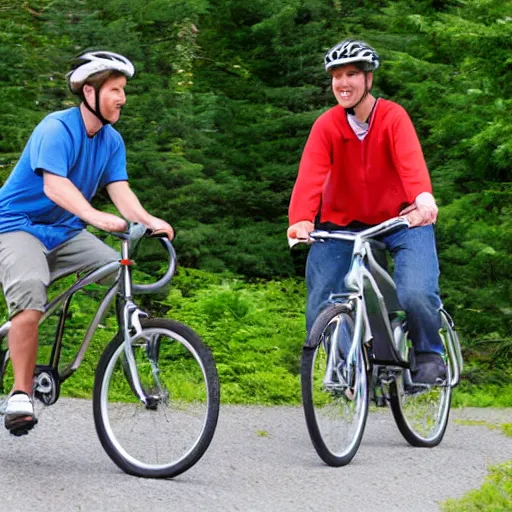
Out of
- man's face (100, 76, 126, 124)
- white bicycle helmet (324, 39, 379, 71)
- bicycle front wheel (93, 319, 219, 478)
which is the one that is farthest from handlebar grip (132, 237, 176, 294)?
white bicycle helmet (324, 39, 379, 71)

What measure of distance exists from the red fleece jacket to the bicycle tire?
847mm

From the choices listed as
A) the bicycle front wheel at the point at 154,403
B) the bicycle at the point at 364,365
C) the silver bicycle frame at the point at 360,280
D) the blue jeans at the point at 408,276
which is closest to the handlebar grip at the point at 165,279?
the bicycle front wheel at the point at 154,403

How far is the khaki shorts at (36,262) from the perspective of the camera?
5.10 metres

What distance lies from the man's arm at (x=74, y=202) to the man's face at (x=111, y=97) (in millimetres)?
370

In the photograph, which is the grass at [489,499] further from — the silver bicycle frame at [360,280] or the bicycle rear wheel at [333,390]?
the silver bicycle frame at [360,280]

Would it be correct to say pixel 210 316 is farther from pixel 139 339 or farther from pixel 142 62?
pixel 139 339

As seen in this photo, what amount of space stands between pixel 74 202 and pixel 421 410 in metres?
2.51

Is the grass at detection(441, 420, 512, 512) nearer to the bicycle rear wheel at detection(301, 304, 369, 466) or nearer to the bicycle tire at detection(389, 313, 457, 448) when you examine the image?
the bicycle rear wheel at detection(301, 304, 369, 466)

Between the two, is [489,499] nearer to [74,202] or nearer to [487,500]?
[487,500]

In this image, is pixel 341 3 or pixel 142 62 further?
pixel 341 3

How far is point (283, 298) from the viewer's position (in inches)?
524

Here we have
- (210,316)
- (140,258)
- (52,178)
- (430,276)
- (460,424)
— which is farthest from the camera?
(140,258)

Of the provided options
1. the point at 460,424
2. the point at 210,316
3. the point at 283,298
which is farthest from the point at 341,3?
the point at 460,424

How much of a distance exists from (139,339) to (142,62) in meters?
8.81
